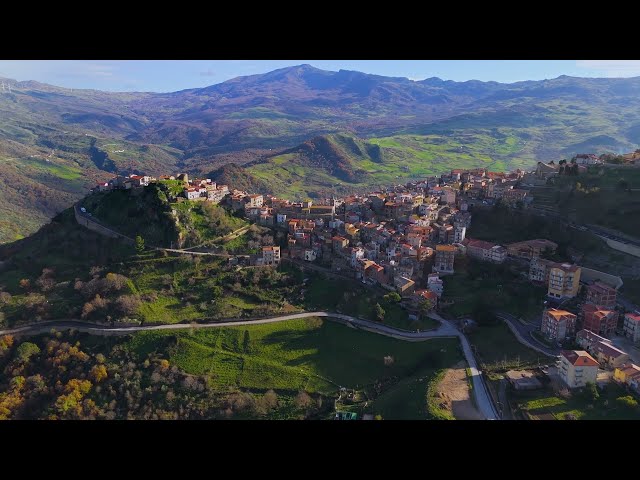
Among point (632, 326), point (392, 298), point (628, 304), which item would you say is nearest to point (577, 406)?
point (632, 326)

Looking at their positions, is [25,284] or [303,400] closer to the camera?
[303,400]

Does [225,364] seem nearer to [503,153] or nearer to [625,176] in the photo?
[625,176]

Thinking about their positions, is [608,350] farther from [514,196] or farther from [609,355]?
[514,196]

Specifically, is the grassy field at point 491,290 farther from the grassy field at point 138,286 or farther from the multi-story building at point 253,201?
the multi-story building at point 253,201

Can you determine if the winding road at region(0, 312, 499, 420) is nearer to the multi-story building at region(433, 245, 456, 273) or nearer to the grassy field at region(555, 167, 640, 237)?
the multi-story building at region(433, 245, 456, 273)

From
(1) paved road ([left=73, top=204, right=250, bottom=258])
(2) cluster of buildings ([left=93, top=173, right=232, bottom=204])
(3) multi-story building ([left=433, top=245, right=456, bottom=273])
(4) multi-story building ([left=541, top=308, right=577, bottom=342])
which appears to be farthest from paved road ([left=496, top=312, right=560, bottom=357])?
(2) cluster of buildings ([left=93, top=173, right=232, bottom=204])
